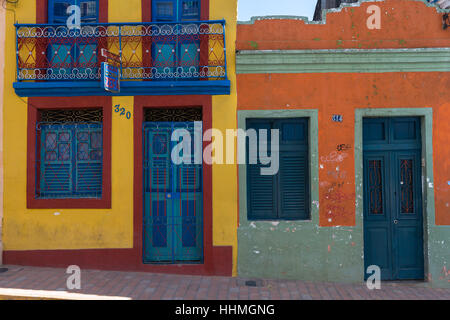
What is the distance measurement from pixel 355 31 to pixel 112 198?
532 cm

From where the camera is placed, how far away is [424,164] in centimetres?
630

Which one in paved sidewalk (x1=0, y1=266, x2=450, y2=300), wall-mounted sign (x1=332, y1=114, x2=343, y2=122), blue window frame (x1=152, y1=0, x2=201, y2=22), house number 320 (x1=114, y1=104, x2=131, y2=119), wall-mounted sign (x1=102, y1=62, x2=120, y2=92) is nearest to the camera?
paved sidewalk (x1=0, y1=266, x2=450, y2=300)

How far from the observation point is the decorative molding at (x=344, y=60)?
628 centimetres

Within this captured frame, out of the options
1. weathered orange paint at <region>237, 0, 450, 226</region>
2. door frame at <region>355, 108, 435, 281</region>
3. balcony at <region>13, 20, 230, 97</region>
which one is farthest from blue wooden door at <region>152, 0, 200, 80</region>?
door frame at <region>355, 108, 435, 281</region>

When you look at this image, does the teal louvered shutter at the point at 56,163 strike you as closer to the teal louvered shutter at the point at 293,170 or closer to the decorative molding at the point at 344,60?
the decorative molding at the point at 344,60

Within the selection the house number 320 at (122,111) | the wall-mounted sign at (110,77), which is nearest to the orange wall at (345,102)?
the house number 320 at (122,111)

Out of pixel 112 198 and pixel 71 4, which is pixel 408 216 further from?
pixel 71 4

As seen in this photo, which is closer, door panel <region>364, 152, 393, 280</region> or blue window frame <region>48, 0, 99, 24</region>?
door panel <region>364, 152, 393, 280</region>

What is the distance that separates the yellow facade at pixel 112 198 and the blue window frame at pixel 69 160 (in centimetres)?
29

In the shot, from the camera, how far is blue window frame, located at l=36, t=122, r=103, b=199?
21.4 ft

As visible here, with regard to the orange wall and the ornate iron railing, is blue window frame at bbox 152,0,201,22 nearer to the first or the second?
the ornate iron railing

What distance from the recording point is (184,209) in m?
6.46

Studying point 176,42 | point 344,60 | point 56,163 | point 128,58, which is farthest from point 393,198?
point 56,163

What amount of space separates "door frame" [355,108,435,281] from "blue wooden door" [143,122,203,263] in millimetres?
2826
